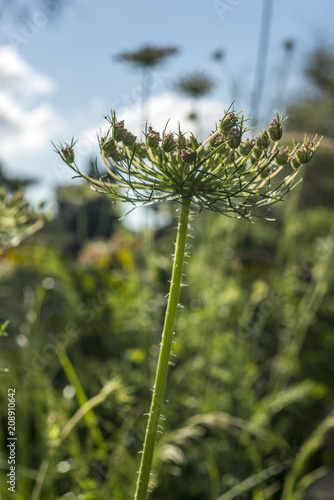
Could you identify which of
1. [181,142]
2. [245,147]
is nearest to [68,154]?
[181,142]

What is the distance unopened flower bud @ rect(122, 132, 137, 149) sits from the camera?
101 centimetres

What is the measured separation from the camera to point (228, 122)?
0.96 m

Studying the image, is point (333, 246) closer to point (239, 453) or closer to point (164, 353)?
point (239, 453)

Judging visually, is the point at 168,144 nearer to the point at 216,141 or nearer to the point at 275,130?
the point at 216,141

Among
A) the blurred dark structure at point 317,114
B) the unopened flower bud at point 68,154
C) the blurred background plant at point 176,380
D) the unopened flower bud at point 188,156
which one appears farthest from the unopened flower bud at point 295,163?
the blurred dark structure at point 317,114

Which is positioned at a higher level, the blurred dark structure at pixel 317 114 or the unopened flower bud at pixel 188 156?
the unopened flower bud at pixel 188 156

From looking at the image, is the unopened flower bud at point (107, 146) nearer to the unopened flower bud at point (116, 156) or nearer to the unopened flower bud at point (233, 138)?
the unopened flower bud at point (116, 156)

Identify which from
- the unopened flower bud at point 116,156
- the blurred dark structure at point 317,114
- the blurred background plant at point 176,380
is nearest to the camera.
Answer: the unopened flower bud at point 116,156

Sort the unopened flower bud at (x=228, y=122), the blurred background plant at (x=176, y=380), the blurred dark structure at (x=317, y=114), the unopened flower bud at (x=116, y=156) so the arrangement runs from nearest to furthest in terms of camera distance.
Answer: the unopened flower bud at (x=228, y=122), the unopened flower bud at (x=116, y=156), the blurred background plant at (x=176, y=380), the blurred dark structure at (x=317, y=114)

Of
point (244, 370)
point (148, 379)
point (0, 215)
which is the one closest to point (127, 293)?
point (148, 379)

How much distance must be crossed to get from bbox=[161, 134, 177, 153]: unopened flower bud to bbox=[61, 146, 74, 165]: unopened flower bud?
0.18 meters

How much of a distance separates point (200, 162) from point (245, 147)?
91mm

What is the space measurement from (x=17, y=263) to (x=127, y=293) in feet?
5.13

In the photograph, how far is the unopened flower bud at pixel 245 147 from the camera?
1011 mm
